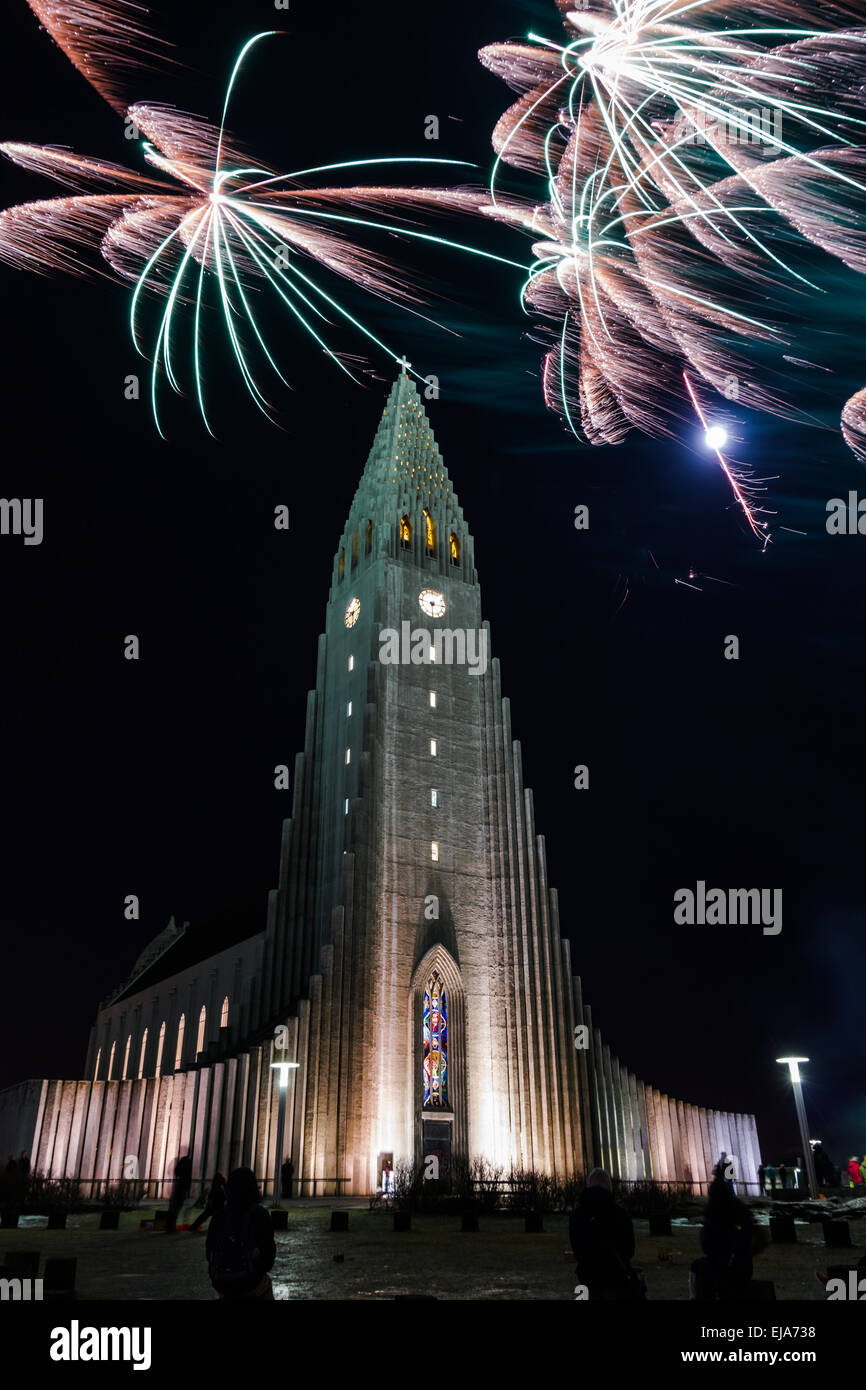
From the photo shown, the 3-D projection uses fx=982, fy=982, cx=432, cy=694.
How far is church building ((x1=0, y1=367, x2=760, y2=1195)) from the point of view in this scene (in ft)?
A: 129

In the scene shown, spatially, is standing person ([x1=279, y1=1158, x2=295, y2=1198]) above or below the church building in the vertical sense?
below

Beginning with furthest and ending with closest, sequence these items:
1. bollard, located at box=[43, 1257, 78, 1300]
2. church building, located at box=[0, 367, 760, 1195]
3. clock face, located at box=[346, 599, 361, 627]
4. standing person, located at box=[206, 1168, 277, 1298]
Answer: clock face, located at box=[346, 599, 361, 627] → church building, located at box=[0, 367, 760, 1195] → bollard, located at box=[43, 1257, 78, 1300] → standing person, located at box=[206, 1168, 277, 1298]

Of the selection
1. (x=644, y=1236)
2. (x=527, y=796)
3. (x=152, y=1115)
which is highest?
(x=527, y=796)

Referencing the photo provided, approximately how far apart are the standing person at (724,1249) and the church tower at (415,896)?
107 ft

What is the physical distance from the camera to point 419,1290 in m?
13.3

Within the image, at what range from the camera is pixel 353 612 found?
5216 cm

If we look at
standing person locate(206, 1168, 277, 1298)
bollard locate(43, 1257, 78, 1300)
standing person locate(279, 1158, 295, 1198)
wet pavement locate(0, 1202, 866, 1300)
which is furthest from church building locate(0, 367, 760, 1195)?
standing person locate(206, 1168, 277, 1298)

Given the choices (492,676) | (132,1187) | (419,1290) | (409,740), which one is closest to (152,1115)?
(132,1187)

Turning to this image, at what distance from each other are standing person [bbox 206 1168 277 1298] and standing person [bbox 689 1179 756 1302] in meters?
3.45

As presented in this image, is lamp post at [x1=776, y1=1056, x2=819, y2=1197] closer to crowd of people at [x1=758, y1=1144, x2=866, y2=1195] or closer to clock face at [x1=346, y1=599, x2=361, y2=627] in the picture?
crowd of people at [x1=758, y1=1144, x2=866, y2=1195]

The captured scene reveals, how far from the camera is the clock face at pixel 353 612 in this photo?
51812mm

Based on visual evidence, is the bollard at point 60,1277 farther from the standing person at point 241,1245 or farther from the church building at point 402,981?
the church building at point 402,981
